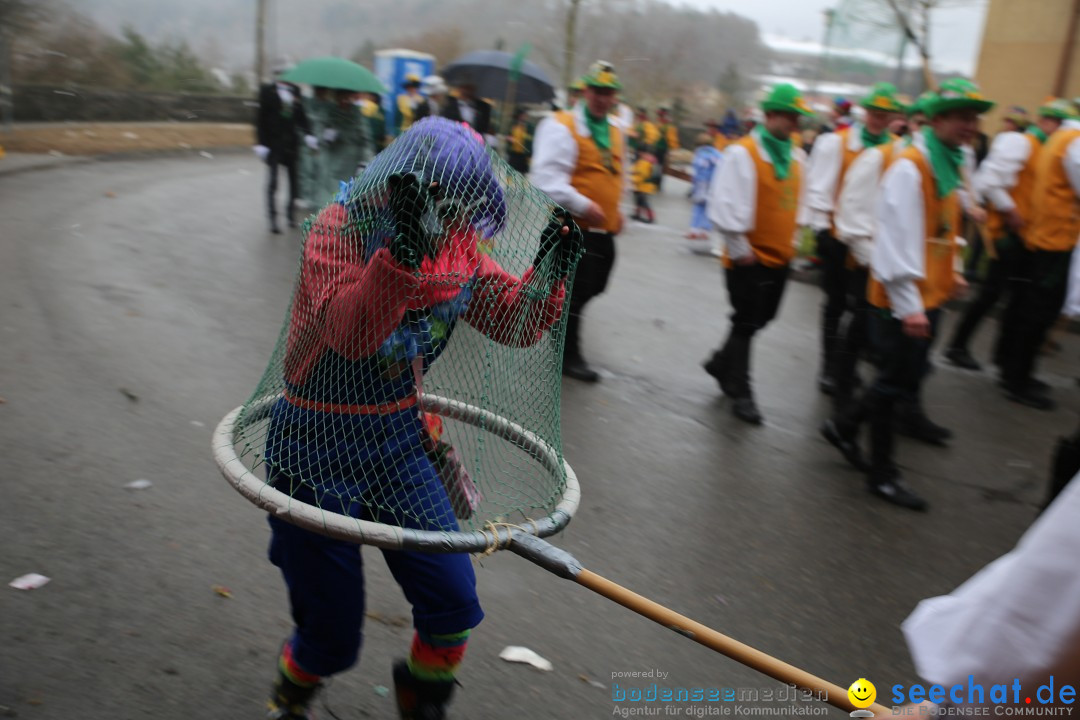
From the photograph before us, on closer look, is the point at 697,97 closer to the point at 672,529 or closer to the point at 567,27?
the point at 567,27

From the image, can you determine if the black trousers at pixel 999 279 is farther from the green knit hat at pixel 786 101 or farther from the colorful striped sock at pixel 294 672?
the colorful striped sock at pixel 294 672

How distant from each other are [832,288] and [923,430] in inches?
47.6

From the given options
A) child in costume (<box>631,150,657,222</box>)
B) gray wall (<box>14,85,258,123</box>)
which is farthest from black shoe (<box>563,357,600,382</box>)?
gray wall (<box>14,85,258,123</box>)

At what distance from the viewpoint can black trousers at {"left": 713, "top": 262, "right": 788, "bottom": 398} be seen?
6.33 metres

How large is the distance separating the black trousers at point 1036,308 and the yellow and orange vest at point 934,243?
2547 millimetres

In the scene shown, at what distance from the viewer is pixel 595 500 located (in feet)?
15.9

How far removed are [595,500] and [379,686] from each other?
1.88 m

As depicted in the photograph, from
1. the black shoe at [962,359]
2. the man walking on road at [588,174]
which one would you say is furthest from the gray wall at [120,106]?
the black shoe at [962,359]

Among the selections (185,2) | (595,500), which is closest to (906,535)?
(595,500)

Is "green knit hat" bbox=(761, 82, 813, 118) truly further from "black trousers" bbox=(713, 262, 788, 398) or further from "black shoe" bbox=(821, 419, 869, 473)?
"black shoe" bbox=(821, 419, 869, 473)

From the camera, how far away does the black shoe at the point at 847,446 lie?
18.6 ft

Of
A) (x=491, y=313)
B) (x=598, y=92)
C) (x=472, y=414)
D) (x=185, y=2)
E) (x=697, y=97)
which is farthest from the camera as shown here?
(x=185, y=2)

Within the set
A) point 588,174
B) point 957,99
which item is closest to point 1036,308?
point 957,99

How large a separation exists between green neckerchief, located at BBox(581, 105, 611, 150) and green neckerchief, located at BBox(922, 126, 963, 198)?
224cm
